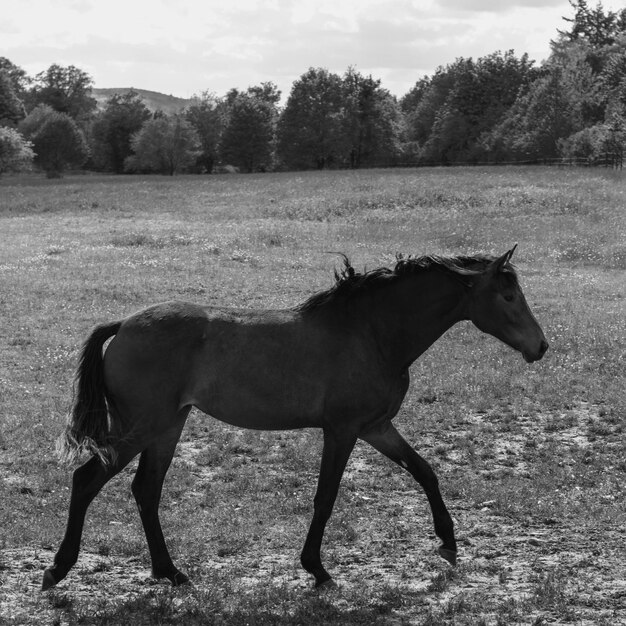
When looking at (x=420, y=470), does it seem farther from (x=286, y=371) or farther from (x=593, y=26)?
(x=593, y=26)

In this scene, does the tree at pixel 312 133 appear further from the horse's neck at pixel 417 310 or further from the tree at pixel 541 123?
the horse's neck at pixel 417 310

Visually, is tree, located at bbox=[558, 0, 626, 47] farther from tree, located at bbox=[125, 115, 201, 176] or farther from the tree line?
tree, located at bbox=[125, 115, 201, 176]

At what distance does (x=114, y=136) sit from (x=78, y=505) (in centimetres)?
11504

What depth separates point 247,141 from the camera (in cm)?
10931

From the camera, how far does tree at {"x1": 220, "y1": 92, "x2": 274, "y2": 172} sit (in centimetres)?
10925

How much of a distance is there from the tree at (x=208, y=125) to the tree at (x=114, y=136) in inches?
308

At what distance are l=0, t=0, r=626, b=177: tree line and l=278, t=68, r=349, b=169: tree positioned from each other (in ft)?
0.38

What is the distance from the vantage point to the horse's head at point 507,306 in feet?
28.0

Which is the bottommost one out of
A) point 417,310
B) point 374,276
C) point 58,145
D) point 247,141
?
point 417,310

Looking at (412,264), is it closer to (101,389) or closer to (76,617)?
(101,389)

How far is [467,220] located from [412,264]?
3368 centimetres

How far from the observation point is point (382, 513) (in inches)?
403

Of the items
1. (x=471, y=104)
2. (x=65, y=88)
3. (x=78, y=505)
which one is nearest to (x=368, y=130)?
(x=471, y=104)

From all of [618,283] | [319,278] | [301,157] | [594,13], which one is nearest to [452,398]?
[319,278]
